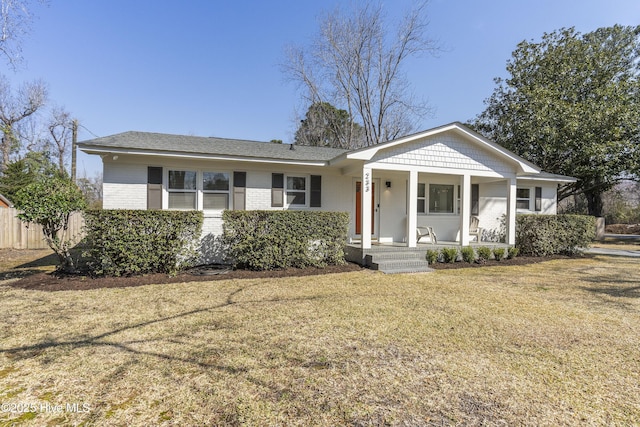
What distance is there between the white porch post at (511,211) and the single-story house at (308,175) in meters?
0.03

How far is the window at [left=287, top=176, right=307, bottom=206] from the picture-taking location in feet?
30.8

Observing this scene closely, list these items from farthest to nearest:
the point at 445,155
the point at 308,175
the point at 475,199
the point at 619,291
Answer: the point at 475,199 < the point at 308,175 < the point at 445,155 < the point at 619,291

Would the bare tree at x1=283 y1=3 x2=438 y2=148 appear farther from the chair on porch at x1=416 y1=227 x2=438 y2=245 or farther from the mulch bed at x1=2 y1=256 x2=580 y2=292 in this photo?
the mulch bed at x1=2 y1=256 x2=580 y2=292

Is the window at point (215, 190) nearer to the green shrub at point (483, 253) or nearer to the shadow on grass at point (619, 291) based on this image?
the green shrub at point (483, 253)

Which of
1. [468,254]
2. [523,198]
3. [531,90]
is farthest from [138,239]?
[531,90]

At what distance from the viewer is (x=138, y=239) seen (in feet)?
21.8

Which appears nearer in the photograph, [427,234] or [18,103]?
[427,234]

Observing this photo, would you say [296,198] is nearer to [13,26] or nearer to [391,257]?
[391,257]

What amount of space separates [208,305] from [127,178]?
5.08 m

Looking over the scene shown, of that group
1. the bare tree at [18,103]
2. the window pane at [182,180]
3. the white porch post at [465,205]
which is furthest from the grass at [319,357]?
the bare tree at [18,103]

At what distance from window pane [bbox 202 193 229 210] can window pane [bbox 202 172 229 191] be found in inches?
8.3

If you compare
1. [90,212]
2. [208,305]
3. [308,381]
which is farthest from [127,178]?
[308,381]

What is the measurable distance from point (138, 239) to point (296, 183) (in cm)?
467

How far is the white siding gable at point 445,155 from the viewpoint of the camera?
881 centimetres
